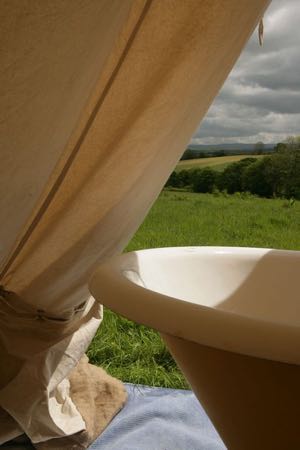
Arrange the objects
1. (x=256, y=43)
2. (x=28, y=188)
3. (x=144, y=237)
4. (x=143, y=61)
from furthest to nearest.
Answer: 1. (x=144, y=237)
2. (x=256, y=43)
3. (x=143, y=61)
4. (x=28, y=188)

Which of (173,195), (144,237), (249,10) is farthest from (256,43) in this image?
(173,195)

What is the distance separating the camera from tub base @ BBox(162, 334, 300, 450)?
1.47 ft

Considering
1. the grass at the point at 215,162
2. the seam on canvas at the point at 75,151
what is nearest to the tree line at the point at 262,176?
the grass at the point at 215,162

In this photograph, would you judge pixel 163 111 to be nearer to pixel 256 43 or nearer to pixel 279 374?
pixel 256 43

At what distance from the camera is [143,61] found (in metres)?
0.81

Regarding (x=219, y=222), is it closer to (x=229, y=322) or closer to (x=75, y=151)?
(x=75, y=151)

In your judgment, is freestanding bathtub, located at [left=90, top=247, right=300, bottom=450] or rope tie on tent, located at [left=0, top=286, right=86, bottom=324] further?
rope tie on tent, located at [left=0, top=286, right=86, bottom=324]

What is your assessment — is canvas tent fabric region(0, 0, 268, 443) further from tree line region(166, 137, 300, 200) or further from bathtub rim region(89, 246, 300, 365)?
tree line region(166, 137, 300, 200)

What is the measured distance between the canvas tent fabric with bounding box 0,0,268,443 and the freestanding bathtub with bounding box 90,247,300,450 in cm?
19

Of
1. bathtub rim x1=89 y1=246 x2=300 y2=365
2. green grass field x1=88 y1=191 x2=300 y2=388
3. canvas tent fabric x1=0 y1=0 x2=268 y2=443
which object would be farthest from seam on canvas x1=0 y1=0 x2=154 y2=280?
green grass field x1=88 y1=191 x2=300 y2=388

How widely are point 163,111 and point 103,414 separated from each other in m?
0.73

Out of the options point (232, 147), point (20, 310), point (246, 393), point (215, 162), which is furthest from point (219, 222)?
point (246, 393)

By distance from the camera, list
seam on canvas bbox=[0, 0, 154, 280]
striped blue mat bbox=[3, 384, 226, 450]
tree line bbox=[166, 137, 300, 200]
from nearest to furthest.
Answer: seam on canvas bbox=[0, 0, 154, 280] < striped blue mat bbox=[3, 384, 226, 450] < tree line bbox=[166, 137, 300, 200]

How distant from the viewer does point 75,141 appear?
0.85 m
